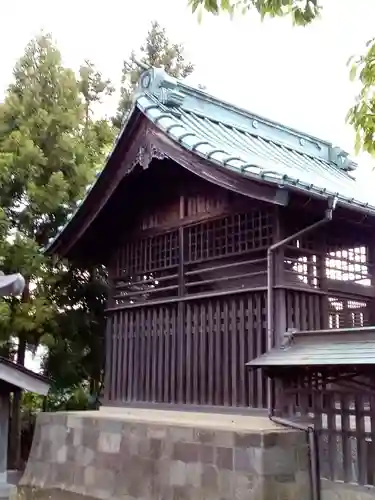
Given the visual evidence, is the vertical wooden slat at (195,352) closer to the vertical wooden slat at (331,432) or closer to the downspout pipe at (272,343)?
the downspout pipe at (272,343)

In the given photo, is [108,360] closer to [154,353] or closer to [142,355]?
[142,355]

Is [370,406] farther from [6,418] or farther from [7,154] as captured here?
[7,154]

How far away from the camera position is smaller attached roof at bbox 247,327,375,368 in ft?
21.4

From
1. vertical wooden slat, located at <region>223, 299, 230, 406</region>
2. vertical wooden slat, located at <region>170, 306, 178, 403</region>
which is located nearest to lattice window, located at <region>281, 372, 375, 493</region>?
vertical wooden slat, located at <region>223, 299, 230, 406</region>

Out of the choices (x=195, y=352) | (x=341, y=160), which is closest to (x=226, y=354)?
(x=195, y=352)

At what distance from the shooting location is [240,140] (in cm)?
1104

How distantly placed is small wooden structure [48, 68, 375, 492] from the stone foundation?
52cm

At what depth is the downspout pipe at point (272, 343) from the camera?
6996 mm

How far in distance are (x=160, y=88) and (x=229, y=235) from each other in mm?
3038

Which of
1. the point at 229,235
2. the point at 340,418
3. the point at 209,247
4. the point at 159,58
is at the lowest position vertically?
the point at 340,418

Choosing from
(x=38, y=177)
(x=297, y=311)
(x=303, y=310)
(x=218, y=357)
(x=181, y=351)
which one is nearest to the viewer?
(x=297, y=311)

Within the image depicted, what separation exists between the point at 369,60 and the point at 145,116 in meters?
5.20

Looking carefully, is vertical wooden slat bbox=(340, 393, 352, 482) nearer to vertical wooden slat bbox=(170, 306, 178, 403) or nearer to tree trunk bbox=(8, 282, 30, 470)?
vertical wooden slat bbox=(170, 306, 178, 403)

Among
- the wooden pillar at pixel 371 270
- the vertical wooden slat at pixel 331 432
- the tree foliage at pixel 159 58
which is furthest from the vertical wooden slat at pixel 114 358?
the tree foliage at pixel 159 58
